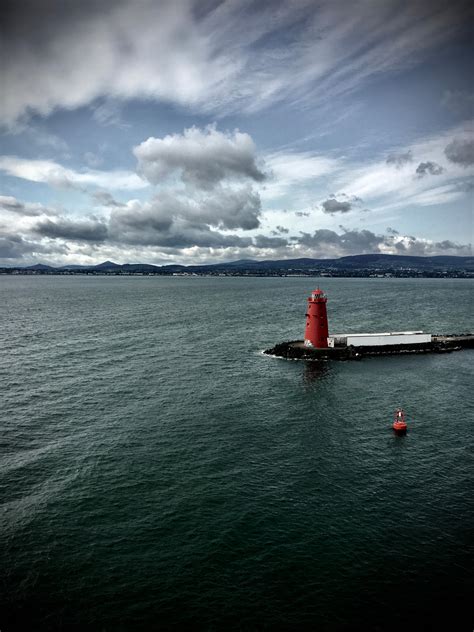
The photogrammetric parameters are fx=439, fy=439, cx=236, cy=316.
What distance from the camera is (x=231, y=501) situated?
2516cm

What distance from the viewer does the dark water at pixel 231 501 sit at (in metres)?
18.2

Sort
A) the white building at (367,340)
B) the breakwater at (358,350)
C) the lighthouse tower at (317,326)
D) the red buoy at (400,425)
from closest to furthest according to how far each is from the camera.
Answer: the red buoy at (400,425), the breakwater at (358,350), the lighthouse tower at (317,326), the white building at (367,340)

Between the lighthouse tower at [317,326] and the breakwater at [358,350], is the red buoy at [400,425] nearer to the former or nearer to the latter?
the breakwater at [358,350]

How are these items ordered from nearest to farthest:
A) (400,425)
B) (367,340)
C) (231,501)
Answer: (231,501) → (400,425) → (367,340)

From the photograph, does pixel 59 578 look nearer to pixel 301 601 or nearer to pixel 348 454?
pixel 301 601

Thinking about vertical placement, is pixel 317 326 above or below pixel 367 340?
above

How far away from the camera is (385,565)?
20.4 meters

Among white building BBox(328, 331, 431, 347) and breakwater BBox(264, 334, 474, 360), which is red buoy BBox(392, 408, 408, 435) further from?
white building BBox(328, 331, 431, 347)

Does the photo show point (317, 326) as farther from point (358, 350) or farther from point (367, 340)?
point (367, 340)

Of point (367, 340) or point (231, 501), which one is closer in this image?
point (231, 501)

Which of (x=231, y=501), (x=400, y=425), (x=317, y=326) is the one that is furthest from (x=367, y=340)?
(x=231, y=501)

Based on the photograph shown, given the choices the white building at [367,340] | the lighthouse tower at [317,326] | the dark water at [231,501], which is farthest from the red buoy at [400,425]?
the white building at [367,340]

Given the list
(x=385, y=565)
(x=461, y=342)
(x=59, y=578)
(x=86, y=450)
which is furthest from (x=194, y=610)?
(x=461, y=342)

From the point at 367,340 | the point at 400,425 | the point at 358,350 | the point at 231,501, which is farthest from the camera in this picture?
the point at 367,340
